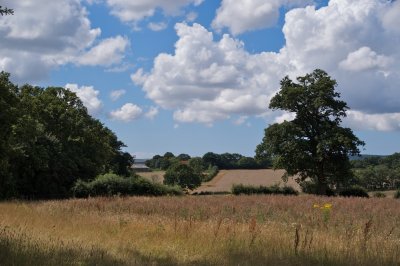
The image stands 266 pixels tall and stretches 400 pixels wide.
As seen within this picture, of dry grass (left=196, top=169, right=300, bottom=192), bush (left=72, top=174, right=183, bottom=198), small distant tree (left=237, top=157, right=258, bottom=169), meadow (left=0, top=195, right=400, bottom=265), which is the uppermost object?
small distant tree (left=237, top=157, right=258, bottom=169)

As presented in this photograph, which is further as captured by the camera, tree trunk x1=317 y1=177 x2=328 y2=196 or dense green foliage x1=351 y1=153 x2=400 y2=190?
dense green foliage x1=351 y1=153 x2=400 y2=190

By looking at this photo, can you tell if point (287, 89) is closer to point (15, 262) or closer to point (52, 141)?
point (52, 141)

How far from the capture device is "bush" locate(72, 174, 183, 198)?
41909 mm

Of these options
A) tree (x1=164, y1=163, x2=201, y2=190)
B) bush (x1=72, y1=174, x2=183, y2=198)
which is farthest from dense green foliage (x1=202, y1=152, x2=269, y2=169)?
bush (x1=72, y1=174, x2=183, y2=198)

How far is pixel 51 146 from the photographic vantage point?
1768 inches

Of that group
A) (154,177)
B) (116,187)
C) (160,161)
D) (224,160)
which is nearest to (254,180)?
(154,177)

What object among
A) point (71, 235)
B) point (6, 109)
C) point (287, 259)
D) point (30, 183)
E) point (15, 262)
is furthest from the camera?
point (30, 183)

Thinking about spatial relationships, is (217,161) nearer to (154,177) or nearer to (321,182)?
(154,177)

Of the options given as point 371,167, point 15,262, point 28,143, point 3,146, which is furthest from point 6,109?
point 371,167

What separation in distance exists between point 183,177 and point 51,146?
60.5 meters

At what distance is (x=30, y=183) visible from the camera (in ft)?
140

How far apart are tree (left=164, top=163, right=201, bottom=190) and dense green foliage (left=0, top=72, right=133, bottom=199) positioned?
3687 centimetres

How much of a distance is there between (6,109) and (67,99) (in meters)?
51.3

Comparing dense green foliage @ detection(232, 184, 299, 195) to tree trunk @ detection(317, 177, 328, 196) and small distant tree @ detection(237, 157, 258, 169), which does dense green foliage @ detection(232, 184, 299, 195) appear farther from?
small distant tree @ detection(237, 157, 258, 169)
